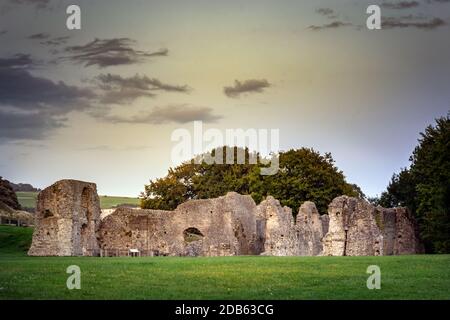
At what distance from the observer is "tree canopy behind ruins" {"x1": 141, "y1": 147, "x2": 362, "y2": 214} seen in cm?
7650

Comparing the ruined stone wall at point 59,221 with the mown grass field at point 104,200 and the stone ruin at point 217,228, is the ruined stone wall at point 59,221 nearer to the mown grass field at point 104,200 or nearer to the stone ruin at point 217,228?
the stone ruin at point 217,228

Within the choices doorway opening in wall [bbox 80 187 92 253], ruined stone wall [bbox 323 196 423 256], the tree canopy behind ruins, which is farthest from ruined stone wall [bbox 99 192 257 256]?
the tree canopy behind ruins

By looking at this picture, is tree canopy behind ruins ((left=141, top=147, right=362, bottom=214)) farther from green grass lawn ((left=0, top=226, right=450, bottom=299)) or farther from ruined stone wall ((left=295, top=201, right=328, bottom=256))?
green grass lawn ((left=0, top=226, right=450, bottom=299))

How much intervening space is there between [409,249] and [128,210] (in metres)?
20.2

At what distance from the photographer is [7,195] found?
243ft

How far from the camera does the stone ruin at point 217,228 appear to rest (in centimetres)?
4925

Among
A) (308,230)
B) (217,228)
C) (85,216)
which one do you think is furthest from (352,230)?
(85,216)

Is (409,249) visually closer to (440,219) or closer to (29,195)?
(440,219)

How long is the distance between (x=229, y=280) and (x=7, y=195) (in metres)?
50.7

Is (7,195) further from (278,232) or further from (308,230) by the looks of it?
(278,232)

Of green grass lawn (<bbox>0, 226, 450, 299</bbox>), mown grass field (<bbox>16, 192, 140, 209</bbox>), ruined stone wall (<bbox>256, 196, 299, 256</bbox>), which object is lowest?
green grass lawn (<bbox>0, 226, 450, 299</bbox>)

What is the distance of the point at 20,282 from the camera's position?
2588cm

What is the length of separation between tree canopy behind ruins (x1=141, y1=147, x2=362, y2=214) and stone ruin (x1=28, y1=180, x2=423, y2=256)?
851 cm
